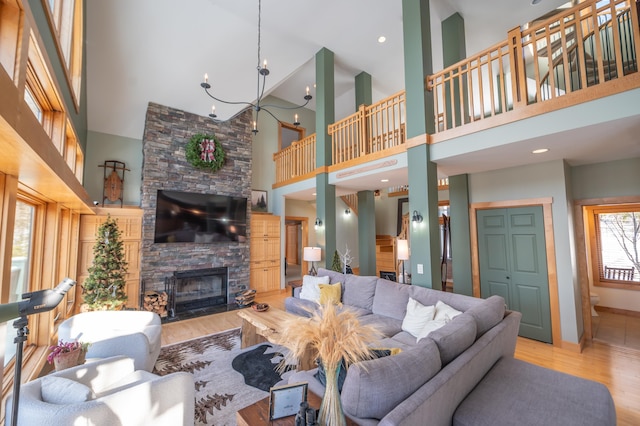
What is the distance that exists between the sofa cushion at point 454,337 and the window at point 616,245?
530 centimetres

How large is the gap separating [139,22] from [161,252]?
12.7 ft

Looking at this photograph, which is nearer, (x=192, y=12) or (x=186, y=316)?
(x=192, y=12)

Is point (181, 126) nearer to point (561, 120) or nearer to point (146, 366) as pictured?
point (146, 366)

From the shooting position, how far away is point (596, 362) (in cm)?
337

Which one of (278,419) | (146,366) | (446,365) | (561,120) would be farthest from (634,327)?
(146,366)

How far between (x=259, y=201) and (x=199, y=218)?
6.36 ft

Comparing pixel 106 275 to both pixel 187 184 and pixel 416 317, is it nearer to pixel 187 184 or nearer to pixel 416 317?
pixel 187 184

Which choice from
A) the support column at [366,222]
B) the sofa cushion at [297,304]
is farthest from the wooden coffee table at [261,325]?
the support column at [366,222]

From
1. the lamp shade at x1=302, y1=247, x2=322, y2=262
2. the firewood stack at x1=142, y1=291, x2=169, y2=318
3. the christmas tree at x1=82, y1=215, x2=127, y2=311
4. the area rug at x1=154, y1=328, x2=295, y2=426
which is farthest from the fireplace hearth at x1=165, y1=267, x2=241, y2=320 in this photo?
the lamp shade at x1=302, y1=247, x2=322, y2=262

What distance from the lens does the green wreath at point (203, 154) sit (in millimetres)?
5680

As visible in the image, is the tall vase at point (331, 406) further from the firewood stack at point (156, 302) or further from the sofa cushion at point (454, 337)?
the firewood stack at point (156, 302)

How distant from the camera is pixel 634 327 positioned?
4391 mm

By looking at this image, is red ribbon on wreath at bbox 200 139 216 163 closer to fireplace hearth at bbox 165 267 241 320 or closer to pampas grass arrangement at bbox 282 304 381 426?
fireplace hearth at bbox 165 267 241 320

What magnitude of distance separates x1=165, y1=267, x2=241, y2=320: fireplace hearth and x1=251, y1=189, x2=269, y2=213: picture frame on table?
1.90 metres
